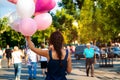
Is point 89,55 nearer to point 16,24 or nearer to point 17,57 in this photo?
point 17,57

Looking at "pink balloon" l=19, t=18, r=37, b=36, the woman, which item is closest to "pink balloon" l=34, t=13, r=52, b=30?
"pink balloon" l=19, t=18, r=37, b=36

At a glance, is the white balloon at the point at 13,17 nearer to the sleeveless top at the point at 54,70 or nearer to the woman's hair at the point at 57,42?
the woman's hair at the point at 57,42

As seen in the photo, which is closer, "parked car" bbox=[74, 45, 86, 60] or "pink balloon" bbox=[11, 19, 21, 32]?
"pink balloon" bbox=[11, 19, 21, 32]

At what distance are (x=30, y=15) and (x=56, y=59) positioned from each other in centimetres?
120

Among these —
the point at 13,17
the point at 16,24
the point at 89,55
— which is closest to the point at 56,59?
the point at 16,24

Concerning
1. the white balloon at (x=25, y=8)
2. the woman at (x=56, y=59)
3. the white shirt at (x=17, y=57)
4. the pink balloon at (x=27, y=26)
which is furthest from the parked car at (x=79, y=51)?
the woman at (x=56, y=59)

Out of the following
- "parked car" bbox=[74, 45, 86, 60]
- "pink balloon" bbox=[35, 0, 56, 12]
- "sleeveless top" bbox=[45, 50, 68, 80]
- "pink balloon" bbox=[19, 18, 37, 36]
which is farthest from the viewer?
"parked car" bbox=[74, 45, 86, 60]

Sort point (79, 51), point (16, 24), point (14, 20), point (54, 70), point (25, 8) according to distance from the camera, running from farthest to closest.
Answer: point (79, 51) → point (14, 20) → point (16, 24) → point (25, 8) → point (54, 70)

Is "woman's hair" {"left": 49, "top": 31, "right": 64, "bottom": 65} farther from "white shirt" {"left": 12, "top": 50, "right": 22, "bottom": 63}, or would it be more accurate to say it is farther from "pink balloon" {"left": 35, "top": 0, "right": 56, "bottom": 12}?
"white shirt" {"left": 12, "top": 50, "right": 22, "bottom": 63}

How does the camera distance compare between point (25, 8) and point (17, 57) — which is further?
point (17, 57)

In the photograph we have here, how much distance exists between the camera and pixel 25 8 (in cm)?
798

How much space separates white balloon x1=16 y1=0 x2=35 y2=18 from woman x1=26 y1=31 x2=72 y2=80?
0.93m

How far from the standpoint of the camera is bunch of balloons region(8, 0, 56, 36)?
7836 mm

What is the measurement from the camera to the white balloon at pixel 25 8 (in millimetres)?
7953
